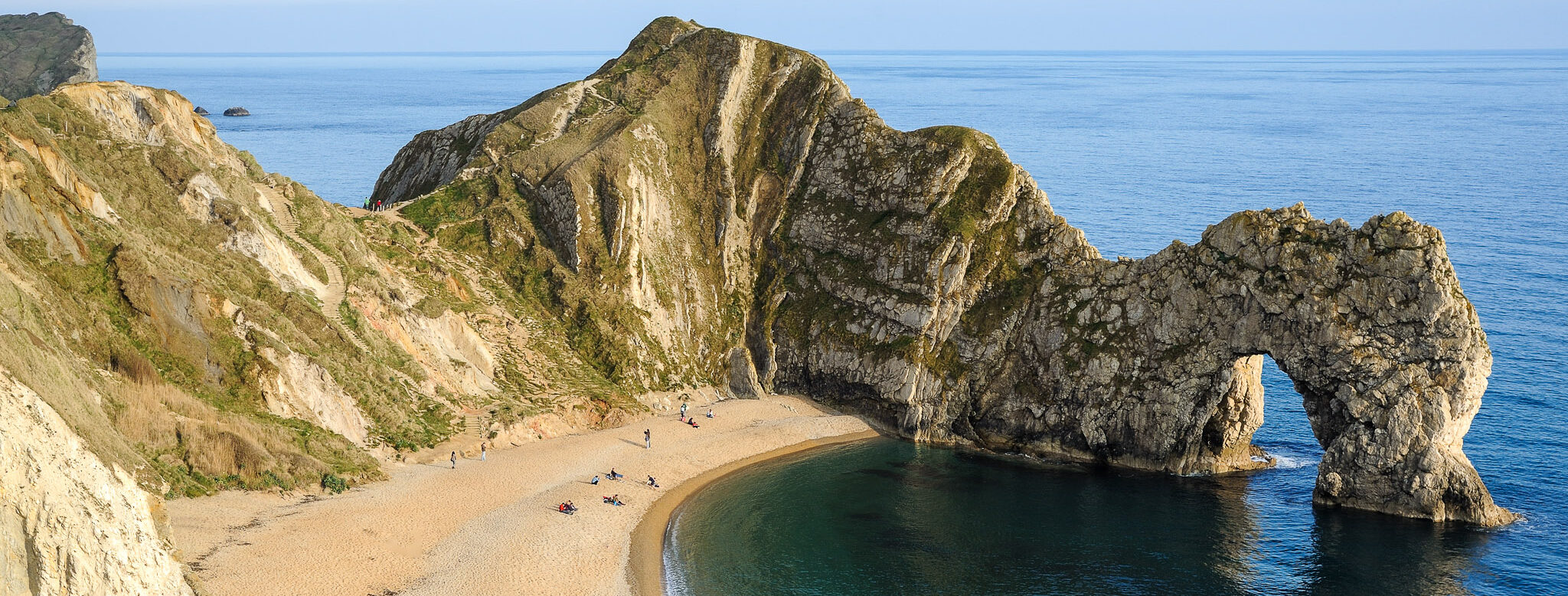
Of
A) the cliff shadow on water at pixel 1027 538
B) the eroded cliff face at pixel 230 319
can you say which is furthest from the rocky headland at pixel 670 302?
the cliff shadow on water at pixel 1027 538

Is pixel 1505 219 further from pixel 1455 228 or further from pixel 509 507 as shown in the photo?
pixel 509 507

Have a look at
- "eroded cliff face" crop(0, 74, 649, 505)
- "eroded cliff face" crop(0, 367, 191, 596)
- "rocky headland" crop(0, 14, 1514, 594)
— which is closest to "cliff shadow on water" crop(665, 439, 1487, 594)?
"rocky headland" crop(0, 14, 1514, 594)

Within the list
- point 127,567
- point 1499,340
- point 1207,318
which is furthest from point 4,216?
point 1499,340

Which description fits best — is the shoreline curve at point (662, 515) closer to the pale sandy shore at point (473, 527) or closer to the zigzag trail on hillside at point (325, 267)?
the pale sandy shore at point (473, 527)

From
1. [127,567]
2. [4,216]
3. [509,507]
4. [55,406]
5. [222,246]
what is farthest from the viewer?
[222,246]

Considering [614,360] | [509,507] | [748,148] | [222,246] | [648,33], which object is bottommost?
[509,507]

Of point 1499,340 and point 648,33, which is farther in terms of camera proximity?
point 648,33

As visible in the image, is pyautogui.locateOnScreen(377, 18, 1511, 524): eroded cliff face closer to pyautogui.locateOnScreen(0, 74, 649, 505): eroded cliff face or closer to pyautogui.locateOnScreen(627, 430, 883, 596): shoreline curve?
pyautogui.locateOnScreen(627, 430, 883, 596): shoreline curve

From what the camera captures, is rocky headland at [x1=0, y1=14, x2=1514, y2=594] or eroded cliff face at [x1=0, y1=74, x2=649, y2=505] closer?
eroded cliff face at [x1=0, y1=74, x2=649, y2=505]
